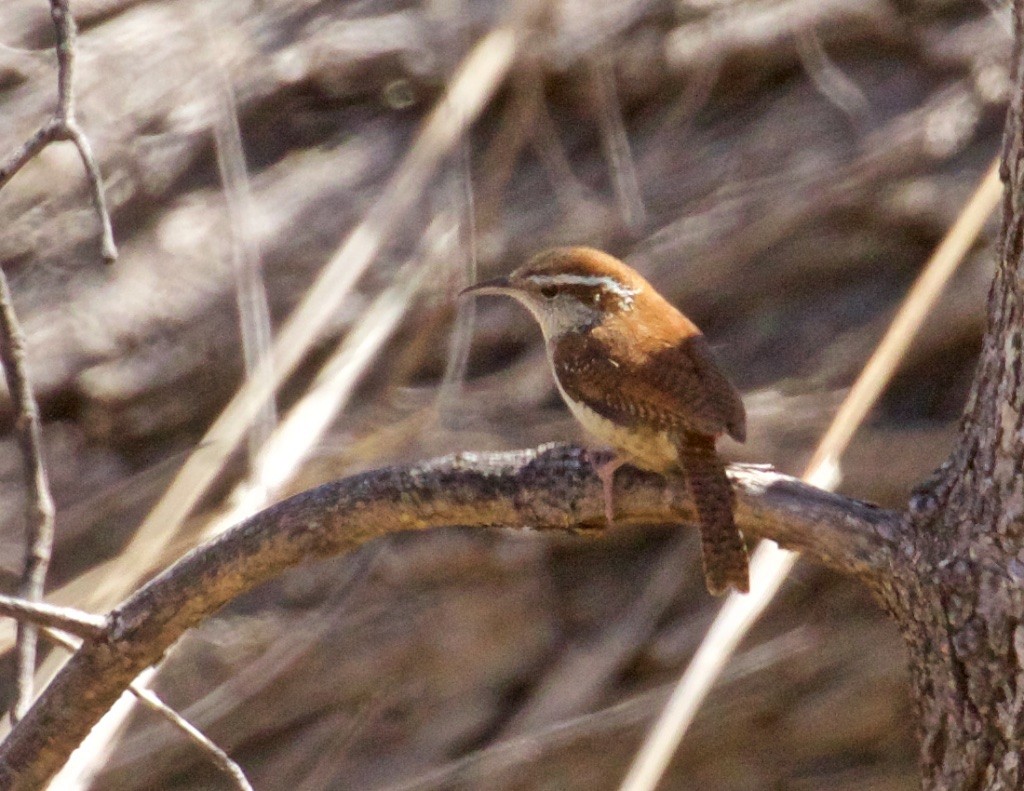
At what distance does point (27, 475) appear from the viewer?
1920 millimetres

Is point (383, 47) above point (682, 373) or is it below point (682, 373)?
above

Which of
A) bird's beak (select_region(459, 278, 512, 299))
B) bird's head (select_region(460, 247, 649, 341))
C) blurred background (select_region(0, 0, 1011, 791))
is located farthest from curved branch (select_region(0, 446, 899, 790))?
blurred background (select_region(0, 0, 1011, 791))

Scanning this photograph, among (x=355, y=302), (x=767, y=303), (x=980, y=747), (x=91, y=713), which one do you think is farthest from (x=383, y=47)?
(x=980, y=747)

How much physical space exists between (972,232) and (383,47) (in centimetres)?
227

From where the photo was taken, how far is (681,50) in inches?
180

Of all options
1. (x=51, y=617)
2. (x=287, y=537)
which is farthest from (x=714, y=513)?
(x=51, y=617)

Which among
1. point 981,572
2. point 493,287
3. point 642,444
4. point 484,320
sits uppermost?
point 484,320

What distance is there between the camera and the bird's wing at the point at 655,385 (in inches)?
97.2

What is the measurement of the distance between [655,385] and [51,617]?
1215mm

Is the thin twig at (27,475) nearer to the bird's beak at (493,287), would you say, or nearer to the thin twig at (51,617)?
the thin twig at (51,617)

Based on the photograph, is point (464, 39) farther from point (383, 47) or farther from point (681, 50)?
point (681, 50)

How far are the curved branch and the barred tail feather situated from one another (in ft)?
0.64

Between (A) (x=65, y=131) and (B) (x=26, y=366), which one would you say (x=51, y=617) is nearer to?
(B) (x=26, y=366)

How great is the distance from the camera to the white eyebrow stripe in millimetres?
2914
